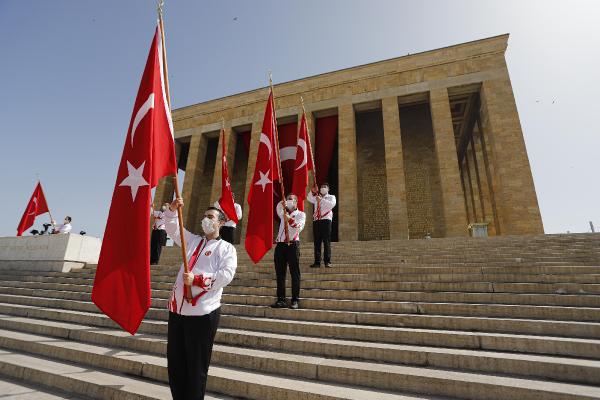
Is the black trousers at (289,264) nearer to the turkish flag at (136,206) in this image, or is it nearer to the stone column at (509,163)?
the turkish flag at (136,206)

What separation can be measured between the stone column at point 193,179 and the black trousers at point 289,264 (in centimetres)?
1549

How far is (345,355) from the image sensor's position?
3.35 meters

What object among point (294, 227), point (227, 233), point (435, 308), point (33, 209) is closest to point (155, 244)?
point (227, 233)

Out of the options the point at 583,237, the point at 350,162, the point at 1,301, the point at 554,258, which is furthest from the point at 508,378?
the point at 350,162

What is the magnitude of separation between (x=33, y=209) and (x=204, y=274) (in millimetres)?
12474

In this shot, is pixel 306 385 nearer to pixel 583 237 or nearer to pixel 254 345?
pixel 254 345

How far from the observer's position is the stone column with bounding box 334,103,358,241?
1554 cm

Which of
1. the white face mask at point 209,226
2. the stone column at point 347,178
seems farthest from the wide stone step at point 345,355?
the stone column at point 347,178

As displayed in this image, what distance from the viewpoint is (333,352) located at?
11.2ft

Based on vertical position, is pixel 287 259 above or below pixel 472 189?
below

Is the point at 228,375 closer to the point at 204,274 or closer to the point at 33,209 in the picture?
the point at 204,274

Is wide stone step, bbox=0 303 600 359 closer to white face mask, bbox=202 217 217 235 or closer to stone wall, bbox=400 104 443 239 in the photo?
white face mask, bbox=202 217 217 235

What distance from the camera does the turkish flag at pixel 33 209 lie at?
11.0 metres

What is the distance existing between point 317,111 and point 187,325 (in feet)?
57.2
